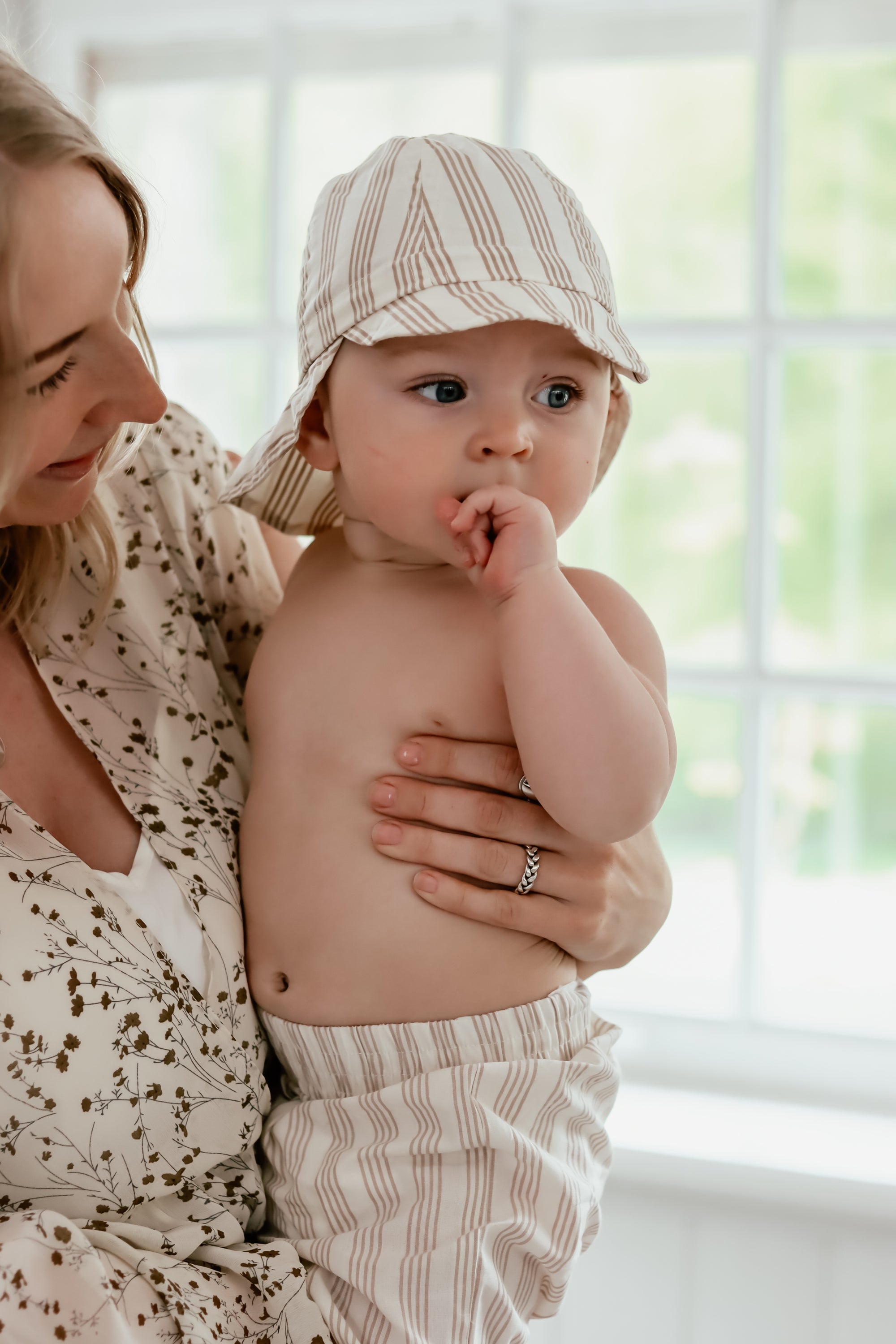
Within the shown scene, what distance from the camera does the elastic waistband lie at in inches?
33.8

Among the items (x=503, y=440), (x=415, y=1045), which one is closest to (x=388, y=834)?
(x=415, y=1045)

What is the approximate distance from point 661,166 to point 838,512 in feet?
1.97

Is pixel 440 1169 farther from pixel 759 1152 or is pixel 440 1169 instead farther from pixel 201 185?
pixel 201 185

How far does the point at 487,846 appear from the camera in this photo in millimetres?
878

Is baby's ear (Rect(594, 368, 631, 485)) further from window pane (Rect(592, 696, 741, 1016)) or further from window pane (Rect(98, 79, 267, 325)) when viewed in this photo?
window pane (Rect(98, 79, 267, 325))

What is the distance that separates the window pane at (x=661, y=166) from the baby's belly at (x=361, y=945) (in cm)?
108

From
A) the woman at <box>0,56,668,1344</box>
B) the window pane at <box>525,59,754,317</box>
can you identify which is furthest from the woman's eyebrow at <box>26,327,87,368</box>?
the window pane at <box>525,59,754,317</box>

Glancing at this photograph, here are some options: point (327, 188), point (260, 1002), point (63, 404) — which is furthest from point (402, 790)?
point (327, 188)

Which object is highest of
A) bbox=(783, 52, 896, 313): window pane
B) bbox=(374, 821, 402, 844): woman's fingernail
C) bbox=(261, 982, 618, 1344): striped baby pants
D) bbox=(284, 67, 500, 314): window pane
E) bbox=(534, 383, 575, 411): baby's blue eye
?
bbox=(284, 67, 500, 314): window pane

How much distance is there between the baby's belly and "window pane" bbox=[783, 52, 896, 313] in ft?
3.67

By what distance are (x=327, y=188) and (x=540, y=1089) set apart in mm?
724

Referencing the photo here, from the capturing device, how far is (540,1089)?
854 mm

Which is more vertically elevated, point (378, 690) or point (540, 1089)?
point (378, 690)

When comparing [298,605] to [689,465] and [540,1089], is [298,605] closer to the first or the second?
[540,1089]
